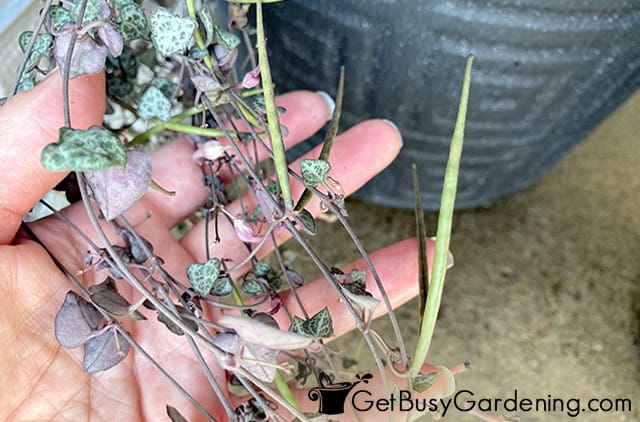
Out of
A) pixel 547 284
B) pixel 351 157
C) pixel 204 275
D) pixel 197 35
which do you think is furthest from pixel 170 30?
pixel 547 284

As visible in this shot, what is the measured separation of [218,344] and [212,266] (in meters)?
0.07

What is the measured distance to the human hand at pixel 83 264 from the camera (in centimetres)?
44

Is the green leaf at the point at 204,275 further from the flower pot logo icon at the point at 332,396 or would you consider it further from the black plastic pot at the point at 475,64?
the black plastic pot at the point at 475,64

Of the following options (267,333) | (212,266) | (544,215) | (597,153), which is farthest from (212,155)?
(597,153)

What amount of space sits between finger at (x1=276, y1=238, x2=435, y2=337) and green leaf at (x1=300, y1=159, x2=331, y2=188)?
8.0 inches

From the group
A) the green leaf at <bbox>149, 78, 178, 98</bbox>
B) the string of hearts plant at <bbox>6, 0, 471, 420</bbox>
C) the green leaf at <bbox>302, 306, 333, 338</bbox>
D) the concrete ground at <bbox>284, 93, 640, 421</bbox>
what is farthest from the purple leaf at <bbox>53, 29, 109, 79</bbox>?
the concrete ground at <bbox>284, 93, 640, 421</bbox>

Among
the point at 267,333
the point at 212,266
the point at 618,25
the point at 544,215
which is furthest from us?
the point at 544,215

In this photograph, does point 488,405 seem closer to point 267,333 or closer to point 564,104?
point 564,104

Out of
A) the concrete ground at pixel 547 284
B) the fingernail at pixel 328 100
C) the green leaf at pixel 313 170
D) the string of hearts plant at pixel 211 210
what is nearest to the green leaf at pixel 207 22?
the string of hearts plant at pixel 211 210

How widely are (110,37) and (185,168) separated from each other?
242 mm

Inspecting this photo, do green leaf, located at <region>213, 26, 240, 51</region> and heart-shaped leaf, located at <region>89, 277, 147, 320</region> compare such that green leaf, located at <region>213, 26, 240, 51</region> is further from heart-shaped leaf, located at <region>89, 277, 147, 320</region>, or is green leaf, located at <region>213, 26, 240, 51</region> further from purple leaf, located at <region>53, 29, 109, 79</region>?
heart-shaped leaf, located at <region>89, 277, 147, 320</region>

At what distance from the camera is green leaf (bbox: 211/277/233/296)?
45 centimetres

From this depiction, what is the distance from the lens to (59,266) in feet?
1.54

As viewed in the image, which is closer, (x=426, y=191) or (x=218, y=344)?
(x=218, y=344)
